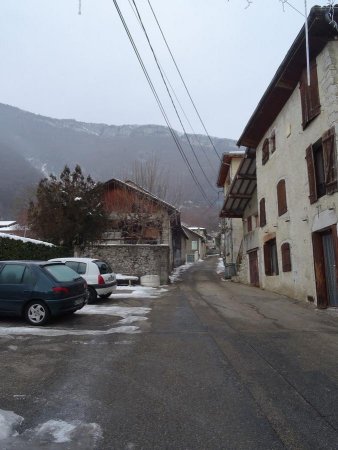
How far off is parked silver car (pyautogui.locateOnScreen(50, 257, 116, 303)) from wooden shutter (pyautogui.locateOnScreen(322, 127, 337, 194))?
7515mm

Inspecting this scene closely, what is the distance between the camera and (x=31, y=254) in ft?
50.7

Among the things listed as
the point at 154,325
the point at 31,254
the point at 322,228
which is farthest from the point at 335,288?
the point at 31,254

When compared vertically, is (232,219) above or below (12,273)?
above

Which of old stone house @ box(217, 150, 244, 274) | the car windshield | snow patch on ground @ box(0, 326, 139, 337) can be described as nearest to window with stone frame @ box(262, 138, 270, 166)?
old stone house @ box(217, 150, 244, 274)

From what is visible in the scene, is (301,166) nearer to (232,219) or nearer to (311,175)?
(311,175)

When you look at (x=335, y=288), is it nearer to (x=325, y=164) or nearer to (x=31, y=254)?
(x=325, y=164)

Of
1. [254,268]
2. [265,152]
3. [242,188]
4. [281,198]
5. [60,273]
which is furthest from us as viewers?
[242,188]

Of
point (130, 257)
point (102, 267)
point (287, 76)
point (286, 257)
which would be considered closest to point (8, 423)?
point (102, 267)

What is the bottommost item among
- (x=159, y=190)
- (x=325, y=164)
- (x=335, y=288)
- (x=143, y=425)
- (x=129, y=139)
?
(x=143, y=425)

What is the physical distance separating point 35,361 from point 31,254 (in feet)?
33.6

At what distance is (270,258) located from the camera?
19141 mm

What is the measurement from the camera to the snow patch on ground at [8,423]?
3.45m

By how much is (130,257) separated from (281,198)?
358 inches

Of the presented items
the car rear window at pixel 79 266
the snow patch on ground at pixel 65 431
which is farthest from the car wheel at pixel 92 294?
the snow patch on ground at pixel 65 431
